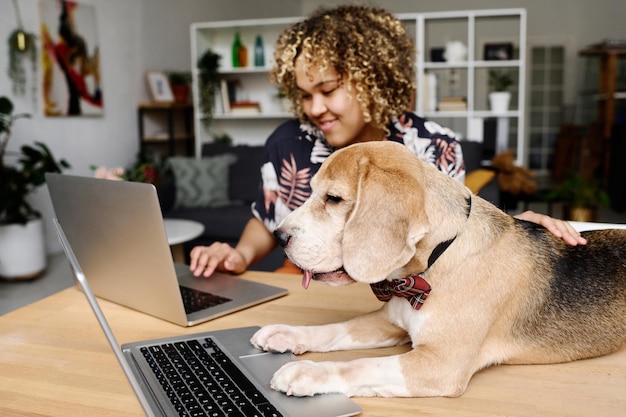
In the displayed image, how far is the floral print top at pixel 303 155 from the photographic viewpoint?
2.06 metres

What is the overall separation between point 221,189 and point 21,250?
185 centimetres

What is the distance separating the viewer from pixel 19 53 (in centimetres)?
546

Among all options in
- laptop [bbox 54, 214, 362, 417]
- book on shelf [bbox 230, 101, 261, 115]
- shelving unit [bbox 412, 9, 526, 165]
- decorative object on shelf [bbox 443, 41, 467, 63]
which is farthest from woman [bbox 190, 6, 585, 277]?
book on shelf [bbox 230, 101, 261, 115]

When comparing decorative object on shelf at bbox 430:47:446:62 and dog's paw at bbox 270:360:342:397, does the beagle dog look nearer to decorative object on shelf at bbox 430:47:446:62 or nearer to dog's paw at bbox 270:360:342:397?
dog's paw at bbox 270:360:342:397

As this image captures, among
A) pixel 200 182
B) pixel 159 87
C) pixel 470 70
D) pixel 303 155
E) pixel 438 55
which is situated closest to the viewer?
pixel 303 155

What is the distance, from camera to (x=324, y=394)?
0.97m

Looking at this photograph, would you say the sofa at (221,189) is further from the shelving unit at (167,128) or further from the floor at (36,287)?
the shelving unit at (167,128)

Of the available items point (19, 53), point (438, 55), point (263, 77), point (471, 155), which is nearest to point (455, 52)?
point (438, 55)

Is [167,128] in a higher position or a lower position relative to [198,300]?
higher

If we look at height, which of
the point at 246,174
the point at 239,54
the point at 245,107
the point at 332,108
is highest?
the point at 239,54

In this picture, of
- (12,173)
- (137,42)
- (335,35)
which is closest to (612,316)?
(335,35)

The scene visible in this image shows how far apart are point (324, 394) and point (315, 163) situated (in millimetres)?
1240

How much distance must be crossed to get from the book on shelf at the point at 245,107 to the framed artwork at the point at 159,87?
1.09 m

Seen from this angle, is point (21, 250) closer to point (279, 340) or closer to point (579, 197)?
point (279, 340)
